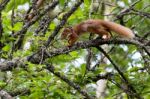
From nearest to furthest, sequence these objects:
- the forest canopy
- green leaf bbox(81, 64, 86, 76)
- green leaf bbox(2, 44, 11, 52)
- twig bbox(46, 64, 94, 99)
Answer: the forest canopy
twig bbox(46, 64, 94, 99)
green leaf bbox(2, 44, 11, 52)
green leaf bbox(81, 64, 86, 76)

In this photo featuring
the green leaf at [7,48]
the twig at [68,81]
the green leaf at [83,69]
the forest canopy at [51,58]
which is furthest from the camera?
the green leaf at [83,69]

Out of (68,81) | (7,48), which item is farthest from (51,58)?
(7,48)

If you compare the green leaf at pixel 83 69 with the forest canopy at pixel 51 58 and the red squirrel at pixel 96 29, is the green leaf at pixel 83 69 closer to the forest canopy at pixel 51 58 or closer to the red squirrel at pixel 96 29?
the forest canopy at pixel 51 58

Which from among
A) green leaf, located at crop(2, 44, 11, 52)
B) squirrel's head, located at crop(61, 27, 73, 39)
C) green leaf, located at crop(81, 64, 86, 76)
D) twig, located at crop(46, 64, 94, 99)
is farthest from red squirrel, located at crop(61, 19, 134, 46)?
green leaf, located at crop(2, 44, 11, 52)

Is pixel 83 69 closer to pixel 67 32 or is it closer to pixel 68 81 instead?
pixel 68 81

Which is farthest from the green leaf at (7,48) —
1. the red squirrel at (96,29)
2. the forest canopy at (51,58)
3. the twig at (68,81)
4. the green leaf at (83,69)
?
the green leaf at (83,69)

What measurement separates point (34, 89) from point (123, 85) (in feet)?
4.40

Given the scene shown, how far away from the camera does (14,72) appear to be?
13.7 ft

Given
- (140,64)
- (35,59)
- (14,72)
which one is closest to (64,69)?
(35,59)

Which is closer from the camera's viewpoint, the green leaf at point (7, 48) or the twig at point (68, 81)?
the twig at point (68, 81)

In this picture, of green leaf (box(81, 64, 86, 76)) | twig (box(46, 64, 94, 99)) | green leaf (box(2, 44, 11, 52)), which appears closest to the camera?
twig (box(46, 64, 94, 99))

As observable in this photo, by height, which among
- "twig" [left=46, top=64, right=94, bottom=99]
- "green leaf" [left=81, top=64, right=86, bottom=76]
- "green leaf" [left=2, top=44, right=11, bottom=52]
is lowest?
"twig" [left=46, top=64, right=94, bottom=99]

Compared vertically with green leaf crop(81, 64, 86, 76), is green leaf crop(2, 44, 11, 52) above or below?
below

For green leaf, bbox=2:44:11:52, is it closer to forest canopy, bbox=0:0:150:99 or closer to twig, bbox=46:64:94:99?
forest canopy, bbox=0:0:150:99
